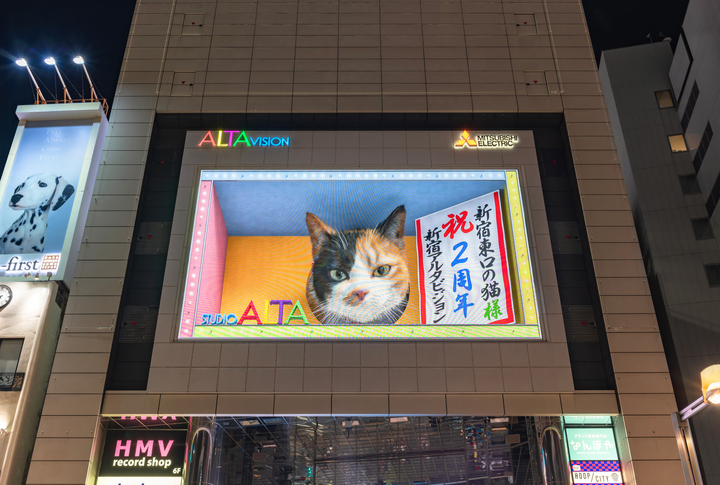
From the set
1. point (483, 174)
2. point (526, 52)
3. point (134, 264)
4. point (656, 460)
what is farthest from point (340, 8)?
point (656, 460)

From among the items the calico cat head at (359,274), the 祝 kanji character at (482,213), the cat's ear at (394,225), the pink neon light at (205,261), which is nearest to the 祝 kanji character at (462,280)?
the calico cat head at (359,274)

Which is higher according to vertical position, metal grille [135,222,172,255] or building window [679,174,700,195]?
building window [679,174,700,195]

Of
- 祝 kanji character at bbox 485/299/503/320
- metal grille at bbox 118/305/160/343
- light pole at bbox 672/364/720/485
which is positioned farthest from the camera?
祝 kanji character at bbox 485/299/503/320

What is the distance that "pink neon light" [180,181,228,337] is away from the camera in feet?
52.2

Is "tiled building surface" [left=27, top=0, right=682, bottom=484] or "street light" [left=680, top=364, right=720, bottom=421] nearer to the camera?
"street light" [left=680, top=364, right=720, bottom=421]

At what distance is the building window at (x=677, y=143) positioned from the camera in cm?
3331

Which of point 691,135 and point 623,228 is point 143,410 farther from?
point 691,135

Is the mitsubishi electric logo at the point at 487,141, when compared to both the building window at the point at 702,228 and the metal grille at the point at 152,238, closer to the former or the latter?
the metal grille at the point at 152,238

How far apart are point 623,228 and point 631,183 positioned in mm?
18696

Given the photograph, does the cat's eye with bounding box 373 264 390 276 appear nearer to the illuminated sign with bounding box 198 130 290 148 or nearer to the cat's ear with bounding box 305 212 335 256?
the cat's ear with bounding box 305 212 335 256

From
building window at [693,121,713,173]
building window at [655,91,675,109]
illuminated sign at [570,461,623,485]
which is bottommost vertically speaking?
illuminated sign at [570,461,623,485]

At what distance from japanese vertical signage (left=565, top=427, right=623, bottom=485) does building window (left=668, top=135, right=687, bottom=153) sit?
2460 cm

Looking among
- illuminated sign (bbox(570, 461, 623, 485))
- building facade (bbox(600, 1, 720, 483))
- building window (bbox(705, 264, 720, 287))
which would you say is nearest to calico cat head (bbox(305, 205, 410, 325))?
illuminated sign (bbox(570, 461, 623, 485))

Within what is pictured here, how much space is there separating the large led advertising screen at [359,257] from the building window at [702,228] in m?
18.7
